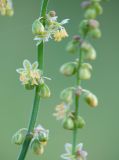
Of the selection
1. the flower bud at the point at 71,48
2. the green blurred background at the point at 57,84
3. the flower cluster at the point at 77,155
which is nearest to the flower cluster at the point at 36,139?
the flower cluster at the point at 77,155

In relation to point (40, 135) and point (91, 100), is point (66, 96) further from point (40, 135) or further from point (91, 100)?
point (40, 135)

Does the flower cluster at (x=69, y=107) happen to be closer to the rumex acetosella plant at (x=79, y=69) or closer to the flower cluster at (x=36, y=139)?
the rumex acetosella plant at (x=79, y=69)

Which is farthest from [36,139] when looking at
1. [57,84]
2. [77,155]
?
[57,84]

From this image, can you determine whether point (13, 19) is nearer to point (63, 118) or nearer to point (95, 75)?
point (95, 75)

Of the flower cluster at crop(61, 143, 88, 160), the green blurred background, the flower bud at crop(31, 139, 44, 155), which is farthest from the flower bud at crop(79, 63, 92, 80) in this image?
the green blurred background

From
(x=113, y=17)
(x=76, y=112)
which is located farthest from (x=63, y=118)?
(x=113, y=17)

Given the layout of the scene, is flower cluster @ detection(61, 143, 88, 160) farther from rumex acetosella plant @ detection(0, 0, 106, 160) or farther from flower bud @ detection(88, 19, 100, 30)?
flower bud @ detection(88, 19, 100, 30)
